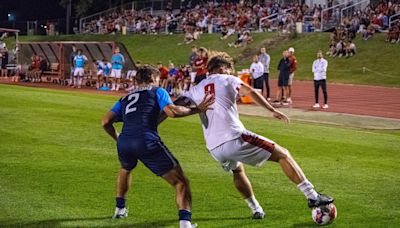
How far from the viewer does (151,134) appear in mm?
7938

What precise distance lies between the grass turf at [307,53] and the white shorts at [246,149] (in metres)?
29.5

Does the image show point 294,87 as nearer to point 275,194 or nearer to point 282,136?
point 282,136

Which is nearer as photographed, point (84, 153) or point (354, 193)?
point (354, 193)

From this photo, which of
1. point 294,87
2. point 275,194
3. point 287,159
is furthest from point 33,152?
point 294,87

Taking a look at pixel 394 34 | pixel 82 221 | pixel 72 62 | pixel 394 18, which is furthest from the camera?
pixel 394 18

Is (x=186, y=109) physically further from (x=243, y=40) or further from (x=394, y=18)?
(x=243, y=40)

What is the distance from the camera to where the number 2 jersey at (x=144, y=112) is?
26.0 ft

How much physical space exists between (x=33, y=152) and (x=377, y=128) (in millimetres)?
9559

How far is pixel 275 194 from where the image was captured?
10.0 metres

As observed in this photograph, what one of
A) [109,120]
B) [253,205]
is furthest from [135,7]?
[253,205]

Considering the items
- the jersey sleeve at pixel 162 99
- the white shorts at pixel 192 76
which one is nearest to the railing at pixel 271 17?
the white shorts at pixel 192 76

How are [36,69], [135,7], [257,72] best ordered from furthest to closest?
[135,7] → [36,69] → [257,72]

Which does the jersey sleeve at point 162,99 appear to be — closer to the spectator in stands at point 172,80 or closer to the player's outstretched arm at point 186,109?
the player's outstretched arm at point 186,109

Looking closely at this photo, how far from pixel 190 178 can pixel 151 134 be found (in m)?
3.37
